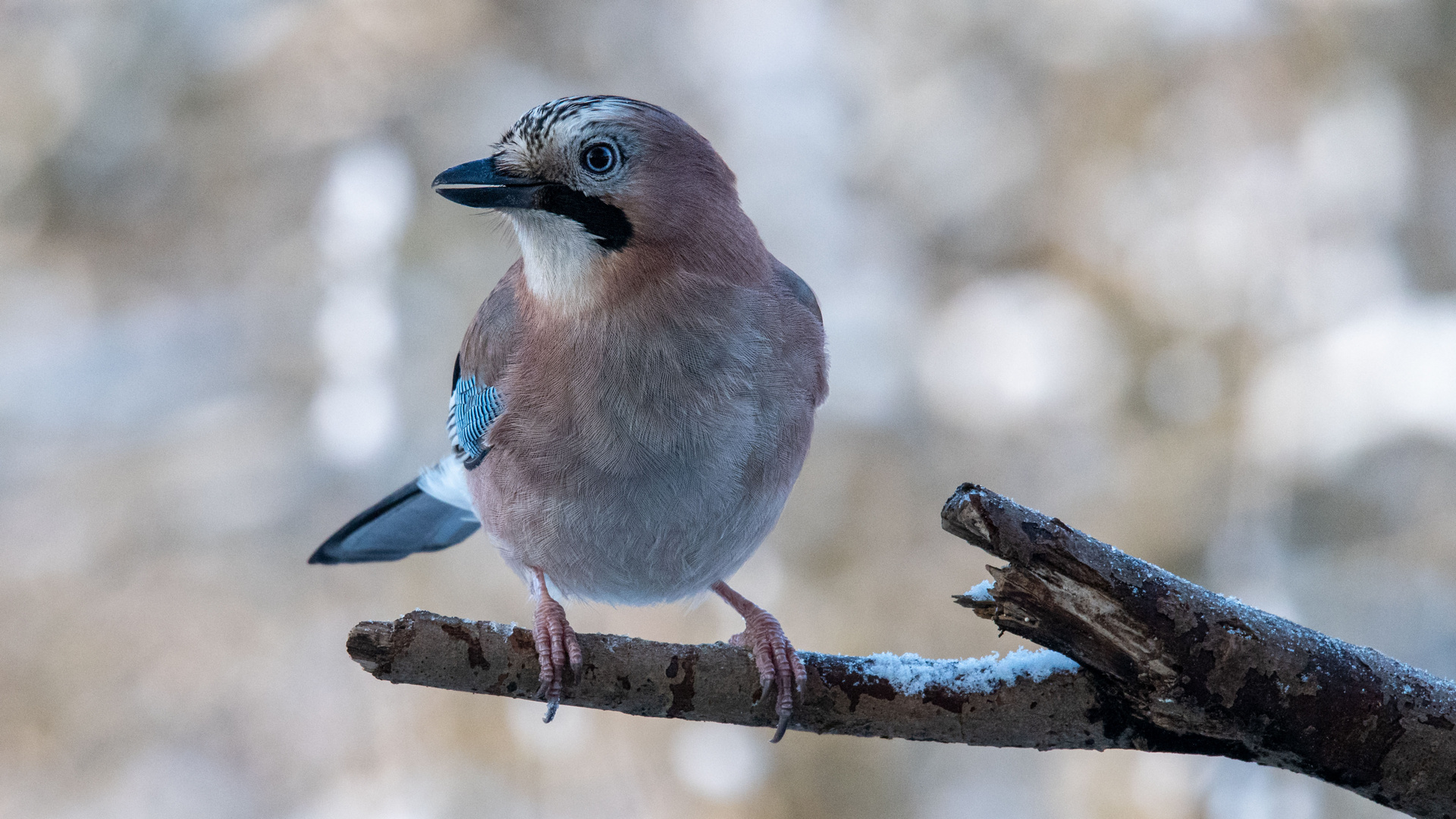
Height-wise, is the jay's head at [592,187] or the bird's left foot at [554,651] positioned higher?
the jay's head at [592,187]

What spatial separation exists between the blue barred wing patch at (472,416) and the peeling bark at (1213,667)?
857mm

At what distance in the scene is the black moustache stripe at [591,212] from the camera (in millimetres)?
1705

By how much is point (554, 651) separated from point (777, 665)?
0.33 meters

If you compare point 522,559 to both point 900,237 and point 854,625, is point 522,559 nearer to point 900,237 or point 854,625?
point 854,625

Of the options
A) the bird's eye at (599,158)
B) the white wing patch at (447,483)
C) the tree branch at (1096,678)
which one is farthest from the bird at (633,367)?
the white wing patch at (447,483)

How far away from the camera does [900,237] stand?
4402 millimetres

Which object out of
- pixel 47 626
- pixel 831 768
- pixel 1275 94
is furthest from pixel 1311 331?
pixel 47 626

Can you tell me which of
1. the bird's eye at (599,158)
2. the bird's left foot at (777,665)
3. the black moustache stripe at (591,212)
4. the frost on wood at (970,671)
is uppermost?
the bird's eye at (599,158)

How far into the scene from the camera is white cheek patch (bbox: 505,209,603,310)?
5.68ft

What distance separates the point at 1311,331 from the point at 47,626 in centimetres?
468

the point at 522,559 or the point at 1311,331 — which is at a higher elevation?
the point at 1311,331

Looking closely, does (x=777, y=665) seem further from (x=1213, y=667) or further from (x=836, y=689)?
(x=1213, y=667)

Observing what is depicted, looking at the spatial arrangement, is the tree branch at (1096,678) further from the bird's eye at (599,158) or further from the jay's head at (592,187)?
the bird's eye at (599,158)

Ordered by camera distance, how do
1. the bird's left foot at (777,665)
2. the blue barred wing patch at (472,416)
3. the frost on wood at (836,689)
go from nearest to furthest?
the frost on wood at (836,689)
the bird's left foot at (777,665)
the blue barred wing patch at (472,416)
